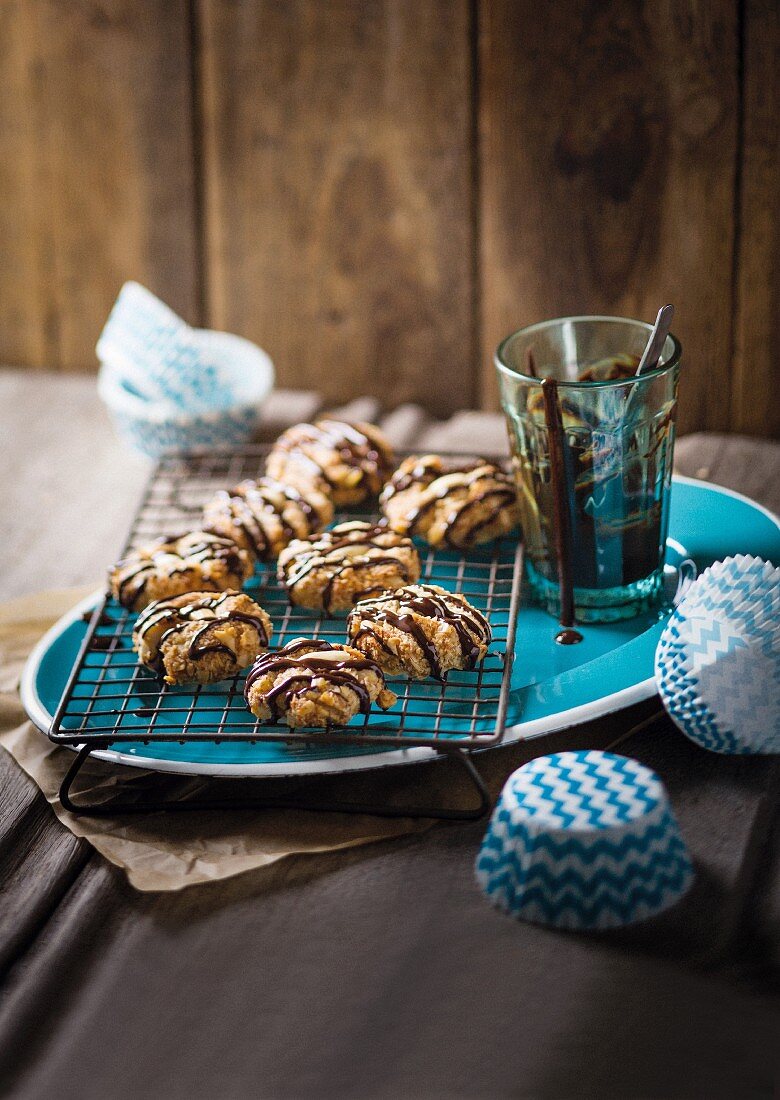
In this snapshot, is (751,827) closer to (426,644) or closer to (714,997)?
(714,997)

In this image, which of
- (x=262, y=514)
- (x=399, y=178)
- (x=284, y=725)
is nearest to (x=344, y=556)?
(x=262, y=514)

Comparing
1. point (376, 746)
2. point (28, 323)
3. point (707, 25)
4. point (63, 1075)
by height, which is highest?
point (707, 25)

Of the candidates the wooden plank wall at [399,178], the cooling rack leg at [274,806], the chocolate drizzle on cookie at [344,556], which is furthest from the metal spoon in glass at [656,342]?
the wooden plank wall at [399,178]

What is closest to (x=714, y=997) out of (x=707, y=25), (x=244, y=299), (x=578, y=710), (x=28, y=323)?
(x=578, y=710)

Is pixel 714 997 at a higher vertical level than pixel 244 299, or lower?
lower

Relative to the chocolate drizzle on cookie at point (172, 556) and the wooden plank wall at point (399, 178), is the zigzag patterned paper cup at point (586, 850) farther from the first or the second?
the wooden plank wall at point (399, 178)

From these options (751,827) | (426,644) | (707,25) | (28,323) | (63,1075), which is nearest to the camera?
(63,1075)
